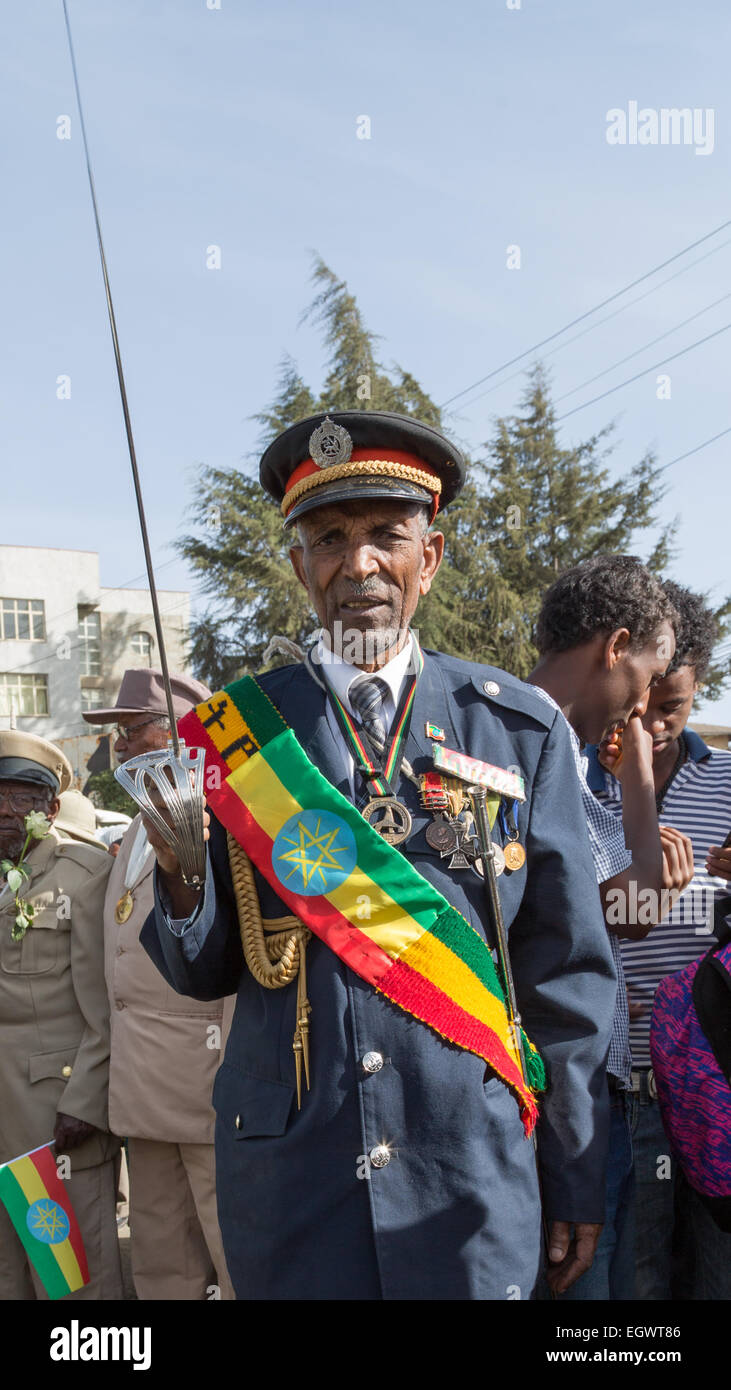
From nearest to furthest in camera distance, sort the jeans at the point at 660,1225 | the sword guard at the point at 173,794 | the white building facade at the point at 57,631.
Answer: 1. the sword guard at the point at 173,794
2. the jeans at the point at 660,1225
3. the white building facade at the point at 57,631

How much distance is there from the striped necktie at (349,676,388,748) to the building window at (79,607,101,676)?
4424 centimetres

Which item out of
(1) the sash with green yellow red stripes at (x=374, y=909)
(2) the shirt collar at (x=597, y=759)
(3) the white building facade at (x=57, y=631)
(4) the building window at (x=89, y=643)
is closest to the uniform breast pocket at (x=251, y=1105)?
(1) the sash with green yellow red stripes at (x=374, y=909)

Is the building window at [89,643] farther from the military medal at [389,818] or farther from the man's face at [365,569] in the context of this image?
the military medal at [389,818]

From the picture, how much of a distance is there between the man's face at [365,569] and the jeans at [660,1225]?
53.5 inches

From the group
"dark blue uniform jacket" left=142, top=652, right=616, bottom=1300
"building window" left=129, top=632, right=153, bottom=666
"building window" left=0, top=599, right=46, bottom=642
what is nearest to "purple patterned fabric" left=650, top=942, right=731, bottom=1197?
"dark blue uniform jacket" left=142, top=652, right=616, bottom=1300

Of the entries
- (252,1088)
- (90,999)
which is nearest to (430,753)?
(252,1088)

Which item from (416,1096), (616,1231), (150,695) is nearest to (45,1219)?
(150,695)

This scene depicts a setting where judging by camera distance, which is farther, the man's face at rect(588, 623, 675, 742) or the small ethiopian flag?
the small ethiopian flag

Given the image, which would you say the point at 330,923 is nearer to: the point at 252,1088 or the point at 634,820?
the point at 252,1088

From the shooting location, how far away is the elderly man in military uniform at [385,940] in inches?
82.1

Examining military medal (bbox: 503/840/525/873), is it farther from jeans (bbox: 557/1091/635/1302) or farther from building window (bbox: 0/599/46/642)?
building window (bbox: 0/599/46/642)

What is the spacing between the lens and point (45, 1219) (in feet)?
12.3

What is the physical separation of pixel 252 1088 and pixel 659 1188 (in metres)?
1.26

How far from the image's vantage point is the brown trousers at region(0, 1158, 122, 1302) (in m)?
3.96
